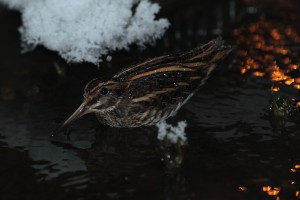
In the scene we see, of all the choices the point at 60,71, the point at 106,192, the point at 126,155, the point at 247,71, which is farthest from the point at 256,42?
the point at 106,192

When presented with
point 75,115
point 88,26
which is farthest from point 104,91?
point 88,26

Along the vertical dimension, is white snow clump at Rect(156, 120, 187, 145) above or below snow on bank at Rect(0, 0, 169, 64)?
below

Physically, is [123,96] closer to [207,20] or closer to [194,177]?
[194,177]

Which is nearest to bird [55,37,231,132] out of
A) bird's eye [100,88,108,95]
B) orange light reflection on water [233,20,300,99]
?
bird's eye [100,88,108,95]

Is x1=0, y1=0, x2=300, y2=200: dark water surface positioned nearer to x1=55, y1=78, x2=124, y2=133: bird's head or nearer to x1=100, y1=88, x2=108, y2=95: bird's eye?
x1=55, y1=78, x2=124, y2=133: bird's head

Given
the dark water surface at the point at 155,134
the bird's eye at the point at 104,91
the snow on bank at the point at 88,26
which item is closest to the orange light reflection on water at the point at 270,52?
the dark water surface at the point at 155,134
